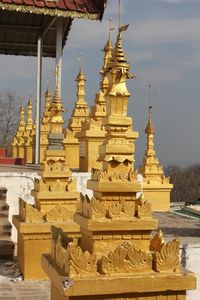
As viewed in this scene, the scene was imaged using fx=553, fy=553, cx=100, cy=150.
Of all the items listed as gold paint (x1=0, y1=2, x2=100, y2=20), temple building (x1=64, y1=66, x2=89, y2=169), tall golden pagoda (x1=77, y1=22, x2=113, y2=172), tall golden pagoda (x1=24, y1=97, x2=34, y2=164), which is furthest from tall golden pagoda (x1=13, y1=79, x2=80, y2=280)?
tall golden pagoda (x1=24, y1=97, x2=34, y2=164)

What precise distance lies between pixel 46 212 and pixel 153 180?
9426 mm

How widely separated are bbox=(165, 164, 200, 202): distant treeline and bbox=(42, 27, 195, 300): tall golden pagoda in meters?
42.5

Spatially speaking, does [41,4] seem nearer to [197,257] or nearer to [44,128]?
[44,128]

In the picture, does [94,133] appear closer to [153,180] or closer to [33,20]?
[153,180]

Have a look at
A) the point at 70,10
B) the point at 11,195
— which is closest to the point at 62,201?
the point at 11,195

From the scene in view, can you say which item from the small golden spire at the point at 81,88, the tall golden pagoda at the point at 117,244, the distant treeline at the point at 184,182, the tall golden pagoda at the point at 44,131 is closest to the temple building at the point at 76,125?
the small golden spire at the point at 81,88

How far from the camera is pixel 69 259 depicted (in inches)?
195

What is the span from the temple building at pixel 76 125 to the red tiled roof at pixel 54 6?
1.86 metres

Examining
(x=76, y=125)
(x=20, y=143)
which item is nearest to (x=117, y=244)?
(x=76, y=125)

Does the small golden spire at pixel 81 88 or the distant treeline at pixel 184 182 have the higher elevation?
the small golden spire at pixel 81 88

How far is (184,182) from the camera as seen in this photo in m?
53.2

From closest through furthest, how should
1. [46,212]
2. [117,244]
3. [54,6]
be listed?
[117,244], [46,212], [54,6]

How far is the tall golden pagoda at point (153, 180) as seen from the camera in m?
16.8

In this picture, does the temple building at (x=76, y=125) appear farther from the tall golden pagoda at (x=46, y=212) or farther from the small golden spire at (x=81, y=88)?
the tall golden pagoda at (x=46, y=212)
